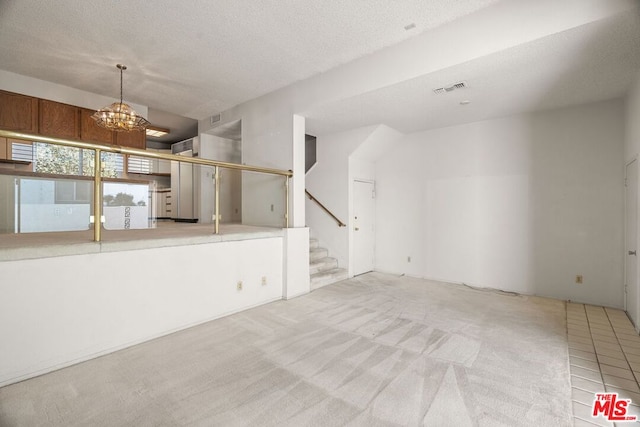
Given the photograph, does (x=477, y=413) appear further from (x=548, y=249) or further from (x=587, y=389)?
(x=548, y=249)

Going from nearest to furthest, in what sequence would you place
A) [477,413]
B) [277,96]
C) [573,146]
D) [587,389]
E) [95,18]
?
[477,413] < [587,389] < [95,18] < [573,146] < [277,96]

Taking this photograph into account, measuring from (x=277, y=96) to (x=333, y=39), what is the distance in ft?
5.67

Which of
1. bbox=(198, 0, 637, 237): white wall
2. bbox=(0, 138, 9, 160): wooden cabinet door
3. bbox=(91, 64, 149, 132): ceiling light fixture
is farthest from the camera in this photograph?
bbox=(0, 138, 9, 160): wooden cabinet door

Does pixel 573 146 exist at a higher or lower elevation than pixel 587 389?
higher

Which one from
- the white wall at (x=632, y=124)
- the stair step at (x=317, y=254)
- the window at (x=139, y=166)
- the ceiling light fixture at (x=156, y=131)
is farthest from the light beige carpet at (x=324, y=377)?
the ceiling light fixture at (x=156, y=131)

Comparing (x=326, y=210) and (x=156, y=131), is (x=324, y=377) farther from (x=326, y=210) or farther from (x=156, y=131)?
(x=156, y=131)

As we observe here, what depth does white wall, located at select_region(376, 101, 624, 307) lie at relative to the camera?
4027 millimetres

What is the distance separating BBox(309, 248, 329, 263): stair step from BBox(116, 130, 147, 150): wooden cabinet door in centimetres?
417

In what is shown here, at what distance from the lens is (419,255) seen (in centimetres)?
569

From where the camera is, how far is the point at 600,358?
8.46 feet

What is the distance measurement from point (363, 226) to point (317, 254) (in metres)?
1.18

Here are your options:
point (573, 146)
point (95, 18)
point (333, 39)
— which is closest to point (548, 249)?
point (573, 146)

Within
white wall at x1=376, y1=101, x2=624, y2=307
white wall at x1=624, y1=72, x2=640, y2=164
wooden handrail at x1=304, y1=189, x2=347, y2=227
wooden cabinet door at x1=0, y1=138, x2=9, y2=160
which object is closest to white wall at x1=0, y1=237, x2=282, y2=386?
wooden handrail at x1=304, y1=189, x2=347, y2=227

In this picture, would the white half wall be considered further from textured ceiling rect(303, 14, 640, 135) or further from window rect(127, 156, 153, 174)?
window rect(127, 156, 153, 174)
